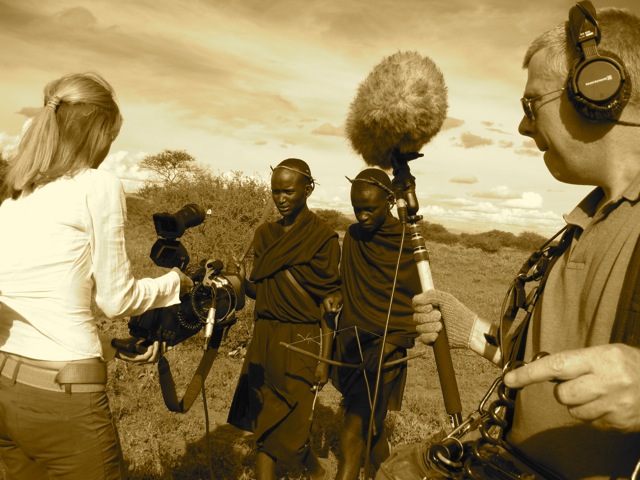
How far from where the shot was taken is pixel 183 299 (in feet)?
8.52

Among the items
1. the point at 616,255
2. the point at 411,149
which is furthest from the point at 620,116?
the point at 411,149

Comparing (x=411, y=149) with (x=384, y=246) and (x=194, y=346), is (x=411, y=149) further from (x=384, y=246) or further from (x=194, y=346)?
(x=194, y=346)

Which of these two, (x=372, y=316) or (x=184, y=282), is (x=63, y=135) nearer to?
(x=184, y=282)

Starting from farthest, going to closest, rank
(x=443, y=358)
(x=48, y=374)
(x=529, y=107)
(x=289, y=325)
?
1. (x=289, y=325)
2. (x=48, y=374)
3. (x=443, y=358)
4. (x=529, y=107)

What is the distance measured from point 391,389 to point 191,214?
240 centimetres

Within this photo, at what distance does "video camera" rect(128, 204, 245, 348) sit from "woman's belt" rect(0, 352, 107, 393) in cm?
41

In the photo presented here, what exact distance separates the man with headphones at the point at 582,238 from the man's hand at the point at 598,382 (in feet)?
0.57

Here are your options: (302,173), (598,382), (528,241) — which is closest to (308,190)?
(302,173)

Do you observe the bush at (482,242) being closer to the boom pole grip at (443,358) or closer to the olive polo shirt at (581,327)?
the boom pole grip at (443,358)

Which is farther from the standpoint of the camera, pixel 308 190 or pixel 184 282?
pixel 308 190

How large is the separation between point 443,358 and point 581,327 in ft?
1.81

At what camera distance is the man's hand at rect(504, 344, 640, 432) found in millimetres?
1002

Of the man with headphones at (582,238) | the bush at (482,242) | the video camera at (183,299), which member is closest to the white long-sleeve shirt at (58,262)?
the video camera at (183,299)

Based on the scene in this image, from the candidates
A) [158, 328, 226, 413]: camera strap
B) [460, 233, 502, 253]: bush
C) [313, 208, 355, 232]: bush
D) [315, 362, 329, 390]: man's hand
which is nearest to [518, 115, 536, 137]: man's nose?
[158, 328, 226, 413]: camera strap
